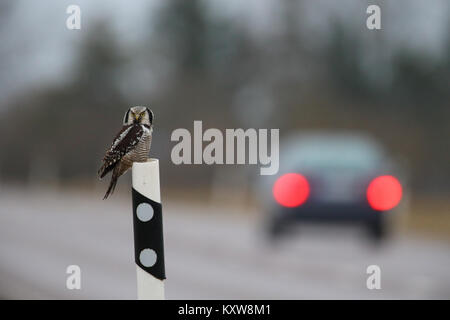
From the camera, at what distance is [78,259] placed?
531 inches

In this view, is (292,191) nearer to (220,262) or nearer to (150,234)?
(220,262)

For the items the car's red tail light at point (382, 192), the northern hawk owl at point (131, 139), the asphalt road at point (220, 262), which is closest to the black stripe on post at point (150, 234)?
the northern hawk owl at point (131, 139)

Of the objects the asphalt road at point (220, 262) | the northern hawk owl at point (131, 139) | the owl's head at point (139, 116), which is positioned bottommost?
the asphalt road at point (220, 262)

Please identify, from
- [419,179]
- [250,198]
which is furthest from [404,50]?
[250,198]

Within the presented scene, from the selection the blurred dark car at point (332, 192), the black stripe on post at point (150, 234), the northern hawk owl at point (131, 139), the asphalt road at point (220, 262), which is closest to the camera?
the black stripe on post at point (150, 234)

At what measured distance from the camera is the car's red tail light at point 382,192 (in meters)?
12.4

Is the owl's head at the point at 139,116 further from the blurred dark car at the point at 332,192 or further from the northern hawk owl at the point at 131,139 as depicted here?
the blurred dark car at the point at 332,192

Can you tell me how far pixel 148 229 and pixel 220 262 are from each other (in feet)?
34.6

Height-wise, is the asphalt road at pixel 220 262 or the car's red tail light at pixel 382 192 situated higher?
the car's red tail light at pixel 382 192

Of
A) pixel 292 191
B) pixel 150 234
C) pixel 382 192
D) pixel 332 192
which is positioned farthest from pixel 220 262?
pixel 150 234

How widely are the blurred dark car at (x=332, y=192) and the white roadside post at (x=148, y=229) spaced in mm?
9938
